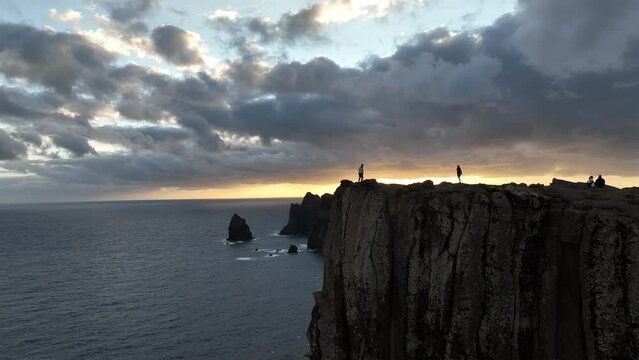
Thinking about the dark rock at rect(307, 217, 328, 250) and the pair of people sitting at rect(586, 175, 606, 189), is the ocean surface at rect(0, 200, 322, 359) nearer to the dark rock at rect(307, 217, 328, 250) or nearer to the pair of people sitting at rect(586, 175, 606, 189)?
the dark rock at rect(307, 217, 328, 250)

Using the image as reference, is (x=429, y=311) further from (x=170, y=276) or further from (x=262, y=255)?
(x=262, y=255)

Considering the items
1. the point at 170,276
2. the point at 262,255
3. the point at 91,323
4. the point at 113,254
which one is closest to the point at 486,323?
the point at 91,323

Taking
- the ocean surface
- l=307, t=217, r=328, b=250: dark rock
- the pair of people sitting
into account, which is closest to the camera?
the pair of people sitting

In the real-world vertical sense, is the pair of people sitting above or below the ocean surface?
above

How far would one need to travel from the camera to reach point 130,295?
112 meters

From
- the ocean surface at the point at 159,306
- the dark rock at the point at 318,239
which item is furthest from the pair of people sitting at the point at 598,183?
the dark rock at the point at 318,239

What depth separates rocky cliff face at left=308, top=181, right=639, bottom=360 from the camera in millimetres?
28609

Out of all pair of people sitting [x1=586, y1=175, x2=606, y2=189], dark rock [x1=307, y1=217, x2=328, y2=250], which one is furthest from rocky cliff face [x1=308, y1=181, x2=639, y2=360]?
dark rock [x1=307, y1=217, x2=328, y2=250]

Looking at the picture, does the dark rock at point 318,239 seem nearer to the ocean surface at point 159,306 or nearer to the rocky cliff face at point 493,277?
the ocean surface at point 159,306

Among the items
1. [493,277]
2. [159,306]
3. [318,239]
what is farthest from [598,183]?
[318,239]

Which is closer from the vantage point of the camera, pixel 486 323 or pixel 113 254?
pixel 486 323

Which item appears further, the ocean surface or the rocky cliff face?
the ocean surface

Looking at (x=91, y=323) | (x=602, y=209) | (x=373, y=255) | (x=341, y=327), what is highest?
(x=602, y=209)

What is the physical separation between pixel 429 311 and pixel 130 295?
99180 millimetres
